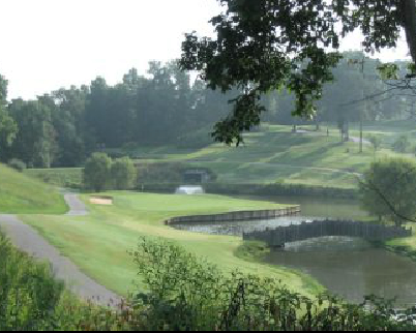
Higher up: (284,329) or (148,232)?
(284,329)

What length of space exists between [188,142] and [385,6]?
140521 mm

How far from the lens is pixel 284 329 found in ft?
31.4

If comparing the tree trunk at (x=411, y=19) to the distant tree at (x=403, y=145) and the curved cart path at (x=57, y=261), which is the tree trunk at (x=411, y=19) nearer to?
the curved cart path at (x=57, y=261)

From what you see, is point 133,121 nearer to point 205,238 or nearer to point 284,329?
point 205,238

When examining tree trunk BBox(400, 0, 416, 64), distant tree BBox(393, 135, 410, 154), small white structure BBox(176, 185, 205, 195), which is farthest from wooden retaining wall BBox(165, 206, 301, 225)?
distant tree BBox(393, 135, 410, 154)

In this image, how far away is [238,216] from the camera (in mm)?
70312

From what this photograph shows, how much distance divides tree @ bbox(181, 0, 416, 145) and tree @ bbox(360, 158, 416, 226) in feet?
140

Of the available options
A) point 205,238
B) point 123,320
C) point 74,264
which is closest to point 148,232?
point 205,238

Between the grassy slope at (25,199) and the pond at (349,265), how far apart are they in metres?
13.5

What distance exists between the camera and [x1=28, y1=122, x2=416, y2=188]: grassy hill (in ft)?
371

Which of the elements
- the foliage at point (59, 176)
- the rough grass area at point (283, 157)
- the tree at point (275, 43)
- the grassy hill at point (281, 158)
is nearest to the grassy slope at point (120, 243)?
the tree at point (275, 43)

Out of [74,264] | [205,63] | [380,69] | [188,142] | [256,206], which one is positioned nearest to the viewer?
[205,63]

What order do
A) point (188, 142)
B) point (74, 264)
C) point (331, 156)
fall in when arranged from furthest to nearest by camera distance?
point (188, 142), point (331, 156), point (74, 264)

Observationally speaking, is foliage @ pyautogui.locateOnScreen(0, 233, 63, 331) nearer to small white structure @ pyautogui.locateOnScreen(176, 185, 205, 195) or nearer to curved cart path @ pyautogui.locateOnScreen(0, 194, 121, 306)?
curved cart path @ pyautogui.locateOnScreen(0, 194, 121, 306)
